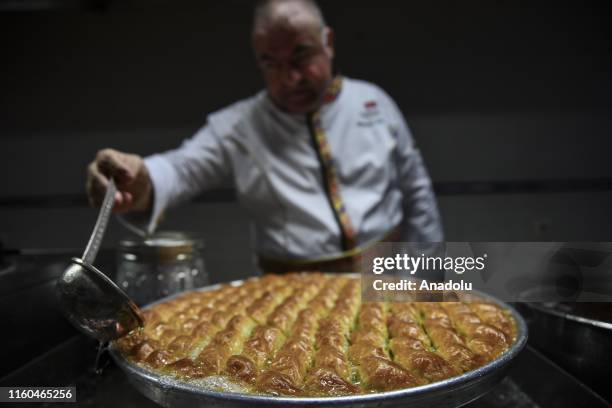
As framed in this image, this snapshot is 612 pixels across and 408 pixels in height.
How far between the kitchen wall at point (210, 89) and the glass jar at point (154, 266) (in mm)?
1049

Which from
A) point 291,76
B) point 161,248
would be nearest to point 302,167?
point 291,76

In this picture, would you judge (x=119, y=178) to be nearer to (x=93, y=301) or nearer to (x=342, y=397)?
(x=93, y=301)

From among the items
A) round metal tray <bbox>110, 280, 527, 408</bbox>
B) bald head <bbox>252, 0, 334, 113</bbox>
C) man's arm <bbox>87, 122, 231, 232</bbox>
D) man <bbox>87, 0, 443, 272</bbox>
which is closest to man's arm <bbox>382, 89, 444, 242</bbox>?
man <bbox>87, 0, 443, 272</bbox>

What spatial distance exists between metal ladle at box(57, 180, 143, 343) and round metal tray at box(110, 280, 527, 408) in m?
0.07

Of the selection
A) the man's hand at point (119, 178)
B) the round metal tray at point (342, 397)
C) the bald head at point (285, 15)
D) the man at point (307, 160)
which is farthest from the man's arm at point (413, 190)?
the round metal tray at point (342, 397)

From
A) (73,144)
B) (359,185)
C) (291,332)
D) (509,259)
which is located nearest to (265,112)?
(359,185)

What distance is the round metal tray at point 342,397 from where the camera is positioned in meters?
0.53

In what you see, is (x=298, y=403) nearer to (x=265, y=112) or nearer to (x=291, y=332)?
(x=291, y=332)

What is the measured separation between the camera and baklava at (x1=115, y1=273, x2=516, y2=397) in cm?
62

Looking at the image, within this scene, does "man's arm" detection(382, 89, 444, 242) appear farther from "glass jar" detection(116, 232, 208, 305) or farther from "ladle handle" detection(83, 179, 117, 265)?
"ladle handle" detection(83, 179, 117, 265)

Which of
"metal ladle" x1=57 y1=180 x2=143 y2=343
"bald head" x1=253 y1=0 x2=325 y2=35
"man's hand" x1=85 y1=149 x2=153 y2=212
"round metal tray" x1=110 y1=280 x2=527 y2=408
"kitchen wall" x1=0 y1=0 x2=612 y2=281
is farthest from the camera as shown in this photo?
"kitchen wall" x1=0 y1=0 x2=612 y2=281

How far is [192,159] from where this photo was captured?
157 cm

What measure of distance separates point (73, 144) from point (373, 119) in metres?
1.96

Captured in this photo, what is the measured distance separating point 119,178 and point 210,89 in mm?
1635
